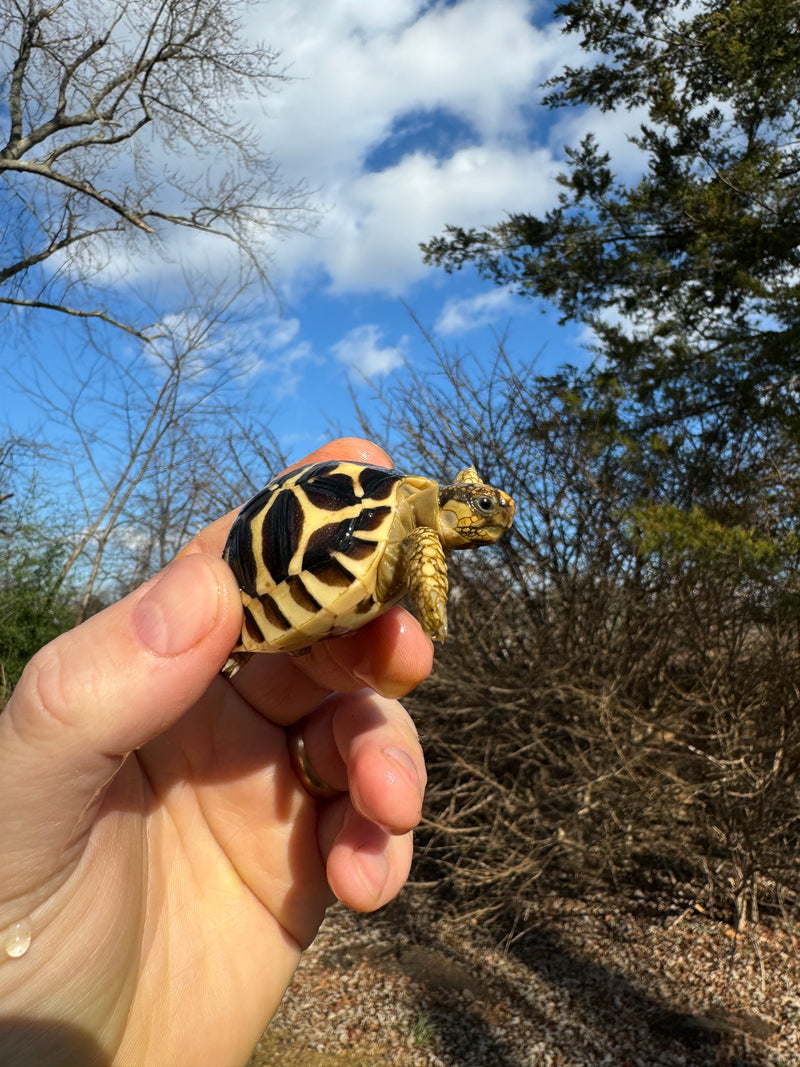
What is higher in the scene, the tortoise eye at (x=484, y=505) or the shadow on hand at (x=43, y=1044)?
the tortoise eye at (x=484, y=505)

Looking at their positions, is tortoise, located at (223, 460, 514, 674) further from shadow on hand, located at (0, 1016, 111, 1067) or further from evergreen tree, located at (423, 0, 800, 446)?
evergreen tree, located at (423, 0, 800, 446)

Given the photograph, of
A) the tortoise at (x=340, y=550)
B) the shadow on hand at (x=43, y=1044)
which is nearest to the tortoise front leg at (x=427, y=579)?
the tortoise at (x=340, y=550)

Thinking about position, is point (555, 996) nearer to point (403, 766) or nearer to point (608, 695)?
point (608, 695)

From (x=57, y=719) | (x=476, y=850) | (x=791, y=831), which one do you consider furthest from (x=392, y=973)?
(x=57, y=719)

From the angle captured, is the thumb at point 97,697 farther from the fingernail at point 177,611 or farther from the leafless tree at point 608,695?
the leafless tree at point 608,695

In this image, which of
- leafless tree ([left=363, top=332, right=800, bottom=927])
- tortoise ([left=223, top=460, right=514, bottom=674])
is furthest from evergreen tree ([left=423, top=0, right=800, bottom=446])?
tortoise ([left=223, top=460, right=514, bottom=674])
